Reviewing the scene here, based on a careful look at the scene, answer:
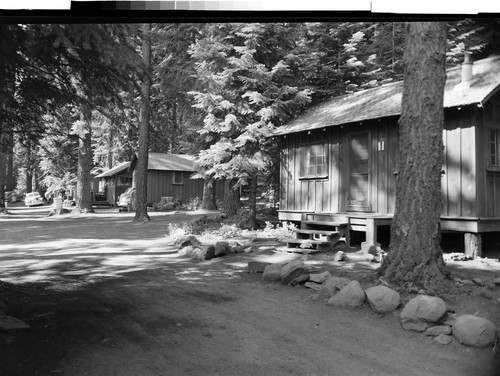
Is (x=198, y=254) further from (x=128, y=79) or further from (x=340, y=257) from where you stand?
(x=128, y=79)

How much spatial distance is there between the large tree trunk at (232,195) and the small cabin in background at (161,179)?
73 centimetres

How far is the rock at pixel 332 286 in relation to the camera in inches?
158

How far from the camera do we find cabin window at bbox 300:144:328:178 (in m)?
7.62

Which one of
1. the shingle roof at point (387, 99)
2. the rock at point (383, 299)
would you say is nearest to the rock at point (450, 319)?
the rock at point (383, 299)

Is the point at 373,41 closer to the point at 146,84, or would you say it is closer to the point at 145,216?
the point at 146,84

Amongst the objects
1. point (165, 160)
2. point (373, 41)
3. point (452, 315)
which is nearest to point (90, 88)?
point (165, 160)

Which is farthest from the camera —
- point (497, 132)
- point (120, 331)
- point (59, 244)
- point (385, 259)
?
point (497, 132)

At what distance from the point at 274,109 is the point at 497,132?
3.18m

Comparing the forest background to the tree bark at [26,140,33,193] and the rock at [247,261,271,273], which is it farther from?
the rock at [247,261,271,273]

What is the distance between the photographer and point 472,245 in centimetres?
528

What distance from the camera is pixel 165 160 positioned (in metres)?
3.39

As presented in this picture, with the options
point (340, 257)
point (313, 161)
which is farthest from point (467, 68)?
point (313, 161)

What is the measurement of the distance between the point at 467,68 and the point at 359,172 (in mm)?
2856

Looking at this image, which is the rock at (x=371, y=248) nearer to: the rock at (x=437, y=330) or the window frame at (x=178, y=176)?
the rock at (x=437, y=330)
